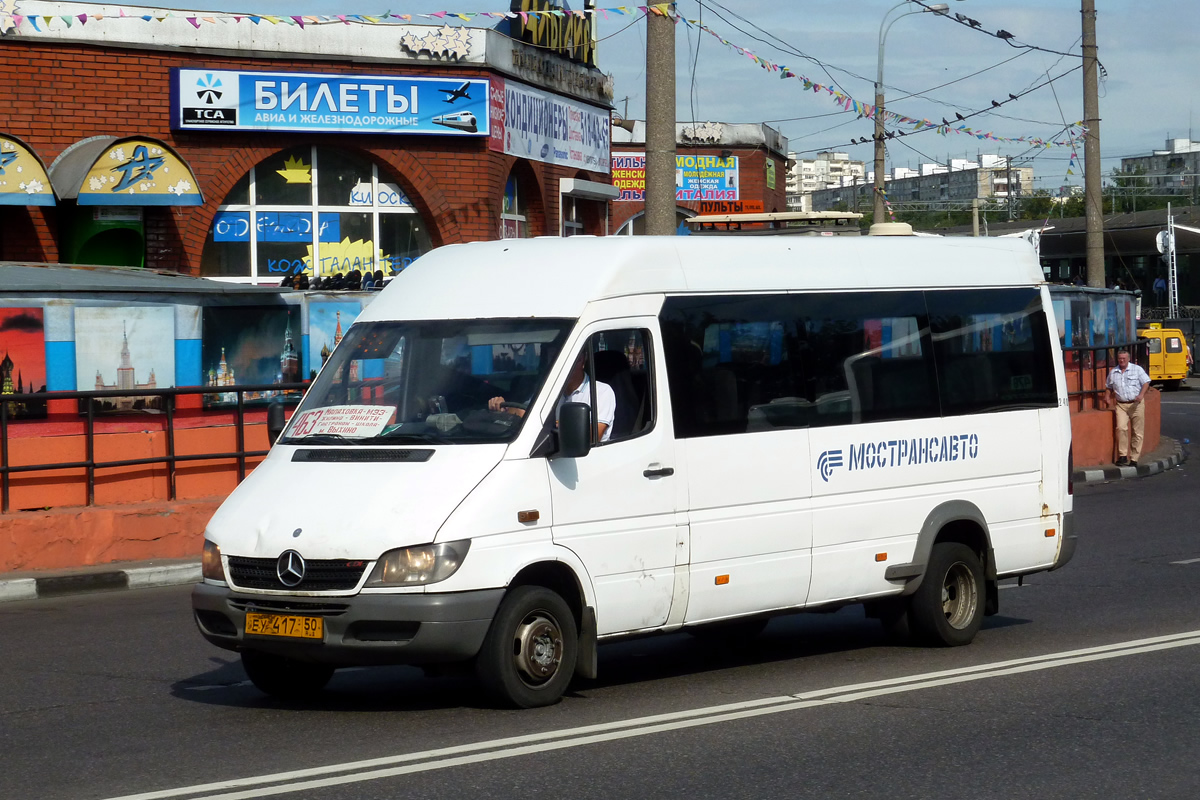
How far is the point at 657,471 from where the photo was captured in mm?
7668

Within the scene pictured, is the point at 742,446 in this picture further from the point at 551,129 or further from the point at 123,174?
the point at 551,129

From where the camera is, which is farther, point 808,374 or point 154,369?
point 154,369

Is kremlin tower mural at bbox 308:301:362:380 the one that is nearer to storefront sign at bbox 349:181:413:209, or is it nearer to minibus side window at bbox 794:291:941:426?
minibus side window at bbox 794:291:941:426

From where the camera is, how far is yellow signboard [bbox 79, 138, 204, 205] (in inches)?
776

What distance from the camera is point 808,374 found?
859 cm

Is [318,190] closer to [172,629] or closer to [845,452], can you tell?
[172,629]

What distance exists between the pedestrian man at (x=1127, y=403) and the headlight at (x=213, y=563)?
18.0 metres

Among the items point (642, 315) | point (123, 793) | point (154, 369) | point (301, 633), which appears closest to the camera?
point (123, 793)

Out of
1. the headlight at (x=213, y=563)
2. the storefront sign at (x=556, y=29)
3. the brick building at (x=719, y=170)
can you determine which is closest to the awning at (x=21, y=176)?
the storefront sign at (x=556, y=29)

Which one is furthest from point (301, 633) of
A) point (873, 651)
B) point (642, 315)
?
→ point (873, 651)

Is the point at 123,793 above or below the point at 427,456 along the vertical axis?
below

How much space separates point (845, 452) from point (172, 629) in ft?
15.5

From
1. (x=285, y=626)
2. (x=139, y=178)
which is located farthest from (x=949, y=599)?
(x=139, y=178)

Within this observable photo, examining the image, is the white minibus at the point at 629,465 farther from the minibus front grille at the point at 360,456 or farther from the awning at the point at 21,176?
the awning at the point at 21,176
